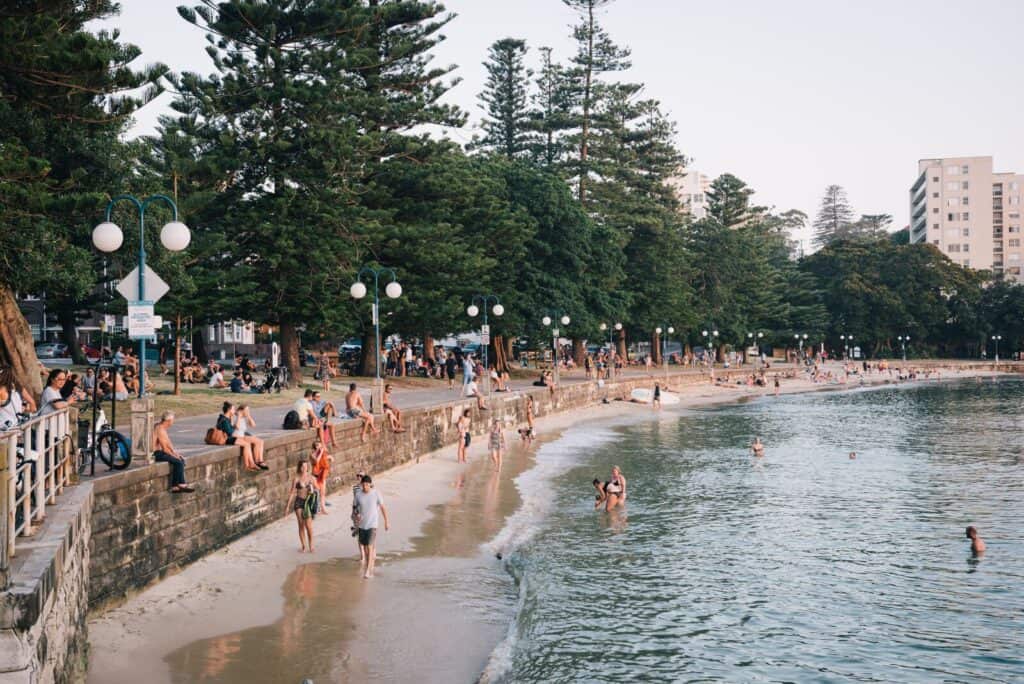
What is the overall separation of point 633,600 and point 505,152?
5678 centimetres

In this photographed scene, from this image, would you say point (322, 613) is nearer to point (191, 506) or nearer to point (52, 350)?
point (191, 506)

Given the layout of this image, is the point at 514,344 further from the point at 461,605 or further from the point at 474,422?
the point at 461,605

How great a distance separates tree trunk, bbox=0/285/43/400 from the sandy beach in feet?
21.9

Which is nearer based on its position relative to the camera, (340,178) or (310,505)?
(310,505)

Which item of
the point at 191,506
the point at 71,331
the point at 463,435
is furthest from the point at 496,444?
the point at 71,331

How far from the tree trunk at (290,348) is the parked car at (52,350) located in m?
21.5

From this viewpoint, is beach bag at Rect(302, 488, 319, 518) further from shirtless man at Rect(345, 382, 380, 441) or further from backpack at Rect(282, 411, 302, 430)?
shirtless man at Rect(345, 382, 380, 441)

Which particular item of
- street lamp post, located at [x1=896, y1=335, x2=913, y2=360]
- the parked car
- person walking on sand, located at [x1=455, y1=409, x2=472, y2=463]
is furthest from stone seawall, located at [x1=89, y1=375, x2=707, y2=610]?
street lamp post, located at [x1=896, y1=335, x2=913, y2=360]

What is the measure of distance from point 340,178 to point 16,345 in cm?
1691

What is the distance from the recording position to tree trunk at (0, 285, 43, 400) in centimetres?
2028

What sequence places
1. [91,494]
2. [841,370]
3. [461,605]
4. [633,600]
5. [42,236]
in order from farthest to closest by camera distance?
[841,370] < [42,236] < [633,600] < [461,605] < [91,494]

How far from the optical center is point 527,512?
902 inches

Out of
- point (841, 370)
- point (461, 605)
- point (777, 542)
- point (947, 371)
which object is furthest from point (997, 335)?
point (461, 605)

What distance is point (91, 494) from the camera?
1153 cm
